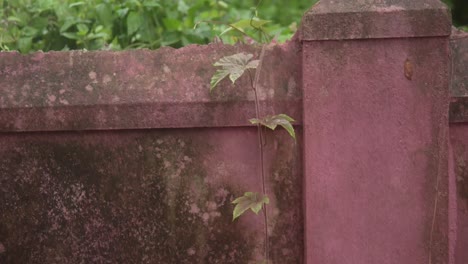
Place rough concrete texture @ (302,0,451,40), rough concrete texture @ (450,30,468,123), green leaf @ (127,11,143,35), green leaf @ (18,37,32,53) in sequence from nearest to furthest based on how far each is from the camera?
rough concrete texture @ (302,0,451,40)
rough concrete texture @ (450,30,468,123)
green leaf @ (18,37,32,53)
green leaf @ (127,11,143,35)

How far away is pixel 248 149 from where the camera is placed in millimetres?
2135

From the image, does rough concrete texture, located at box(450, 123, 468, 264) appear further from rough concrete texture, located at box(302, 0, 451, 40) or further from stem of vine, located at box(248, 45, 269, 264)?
stem of vine, located at box(248, 45, 269, 264)

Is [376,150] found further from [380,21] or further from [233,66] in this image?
[233,66]

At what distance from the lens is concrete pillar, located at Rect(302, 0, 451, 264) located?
6.47 feet

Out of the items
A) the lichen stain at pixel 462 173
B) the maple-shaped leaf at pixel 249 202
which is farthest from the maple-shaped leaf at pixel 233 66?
the lichen stain at pixel 462 173

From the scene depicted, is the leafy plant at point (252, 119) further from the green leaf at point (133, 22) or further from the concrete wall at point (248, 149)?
the green leaf at point (133, 22)

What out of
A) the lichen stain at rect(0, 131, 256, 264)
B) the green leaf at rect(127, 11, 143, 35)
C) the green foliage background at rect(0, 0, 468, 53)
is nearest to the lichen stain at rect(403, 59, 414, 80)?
the lichen stain at rect(0, 131, 256, 264)

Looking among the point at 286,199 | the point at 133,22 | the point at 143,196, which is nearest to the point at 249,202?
the point at 286,199

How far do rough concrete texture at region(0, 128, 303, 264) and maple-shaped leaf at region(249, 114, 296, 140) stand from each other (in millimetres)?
151

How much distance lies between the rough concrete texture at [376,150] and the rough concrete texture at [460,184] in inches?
4.6

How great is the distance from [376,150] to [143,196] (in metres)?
0.91

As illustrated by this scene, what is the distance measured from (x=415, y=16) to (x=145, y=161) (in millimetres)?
1139

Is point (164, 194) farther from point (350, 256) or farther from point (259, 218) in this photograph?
point (350, 256)

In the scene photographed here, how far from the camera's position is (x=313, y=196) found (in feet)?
6.67
